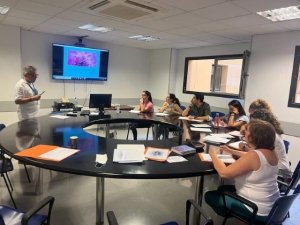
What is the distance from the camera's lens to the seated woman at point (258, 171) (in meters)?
1.60

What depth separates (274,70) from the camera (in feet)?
13.5

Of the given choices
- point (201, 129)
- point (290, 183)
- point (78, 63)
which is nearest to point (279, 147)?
point (290, 183)

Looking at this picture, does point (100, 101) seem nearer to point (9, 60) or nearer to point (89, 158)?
point (9, 60)

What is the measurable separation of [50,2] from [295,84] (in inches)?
155

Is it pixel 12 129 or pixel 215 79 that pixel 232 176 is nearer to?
pixel 12 129

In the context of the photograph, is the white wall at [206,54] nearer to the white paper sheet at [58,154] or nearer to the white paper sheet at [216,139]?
the white paper sheet at [216,139]

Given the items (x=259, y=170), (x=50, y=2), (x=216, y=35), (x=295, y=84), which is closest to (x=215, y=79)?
(x=216, y=35)

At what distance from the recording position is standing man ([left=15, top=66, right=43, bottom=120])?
3.26 m

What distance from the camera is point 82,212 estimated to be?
2.37m

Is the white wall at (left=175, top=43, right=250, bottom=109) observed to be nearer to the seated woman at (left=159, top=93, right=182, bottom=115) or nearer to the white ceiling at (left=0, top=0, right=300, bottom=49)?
the white ceiling at (left=0, top=0, right=300, bottom=49)

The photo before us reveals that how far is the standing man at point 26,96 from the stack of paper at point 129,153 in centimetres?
193

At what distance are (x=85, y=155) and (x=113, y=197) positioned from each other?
3.63ft

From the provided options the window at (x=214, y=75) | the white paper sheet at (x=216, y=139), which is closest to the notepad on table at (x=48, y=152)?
the white paper sheet at (x=216, y=139)

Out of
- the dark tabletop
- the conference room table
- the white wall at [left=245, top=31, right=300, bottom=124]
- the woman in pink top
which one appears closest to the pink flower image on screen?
the woman in pink top
